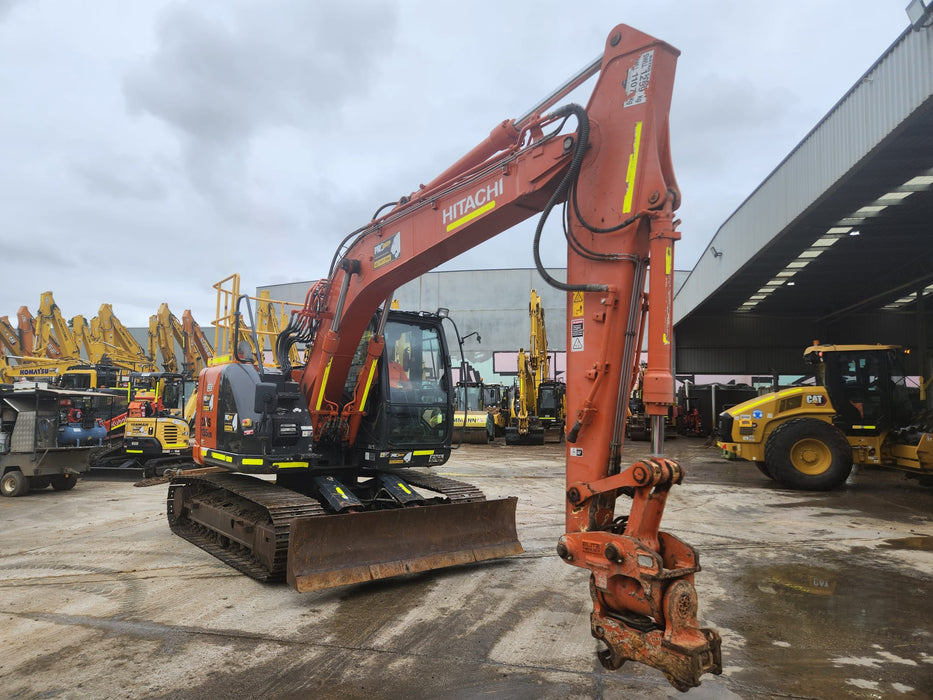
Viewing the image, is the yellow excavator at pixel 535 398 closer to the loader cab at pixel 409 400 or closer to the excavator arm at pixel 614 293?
the loader cab at pixel 409 400

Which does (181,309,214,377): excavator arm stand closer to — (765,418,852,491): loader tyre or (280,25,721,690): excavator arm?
(765,418,852,491): loader tyre

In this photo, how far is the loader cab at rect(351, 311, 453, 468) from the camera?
653cm

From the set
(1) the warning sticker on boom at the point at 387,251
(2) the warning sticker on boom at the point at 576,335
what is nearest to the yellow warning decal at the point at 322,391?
(1) the warning sticker on boom at the point at 387,251

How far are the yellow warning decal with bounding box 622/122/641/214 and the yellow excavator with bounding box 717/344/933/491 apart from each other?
9469 millimetres

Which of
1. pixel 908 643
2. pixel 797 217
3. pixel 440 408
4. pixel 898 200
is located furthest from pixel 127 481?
pixel 898 200

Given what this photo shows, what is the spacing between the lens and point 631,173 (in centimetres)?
383

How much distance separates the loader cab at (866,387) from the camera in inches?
474

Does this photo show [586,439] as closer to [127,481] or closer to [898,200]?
[127,481]

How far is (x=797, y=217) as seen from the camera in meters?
13.8

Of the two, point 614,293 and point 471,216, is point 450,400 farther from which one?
point 614,293

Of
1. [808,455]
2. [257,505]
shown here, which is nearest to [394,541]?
[257,505]

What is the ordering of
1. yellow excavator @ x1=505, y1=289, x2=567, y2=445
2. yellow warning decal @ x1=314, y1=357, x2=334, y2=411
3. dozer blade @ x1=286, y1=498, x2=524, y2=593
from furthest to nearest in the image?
yellow excavator @ x1=505, y1=289, x2=567, y2=445, yellow warning decal @ x1=314, y1=357, x2=334, y2=411, dozer blade @ x1=286, y1=498, x2=524, y2=593

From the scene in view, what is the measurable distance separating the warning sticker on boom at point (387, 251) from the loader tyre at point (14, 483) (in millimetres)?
8997

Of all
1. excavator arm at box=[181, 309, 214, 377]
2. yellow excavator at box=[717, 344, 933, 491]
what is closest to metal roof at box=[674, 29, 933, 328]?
yellow excavator at box=[717, 344, 933, 491]
